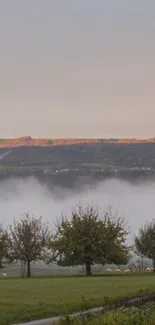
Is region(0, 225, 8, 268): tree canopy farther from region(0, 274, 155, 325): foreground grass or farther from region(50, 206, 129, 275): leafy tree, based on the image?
region(0, 274, 155, 325): foreground grass

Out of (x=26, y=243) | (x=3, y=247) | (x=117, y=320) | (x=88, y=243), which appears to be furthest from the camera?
(x=26, y=243)

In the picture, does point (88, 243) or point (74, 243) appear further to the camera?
point (74, 243)

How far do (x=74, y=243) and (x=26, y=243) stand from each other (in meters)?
10.9

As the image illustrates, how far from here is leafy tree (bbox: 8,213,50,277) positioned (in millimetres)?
90938

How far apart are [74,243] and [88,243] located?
6.38 feet

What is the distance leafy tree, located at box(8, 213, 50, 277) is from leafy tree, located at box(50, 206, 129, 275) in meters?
4.73

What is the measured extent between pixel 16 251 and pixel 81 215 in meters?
11.2

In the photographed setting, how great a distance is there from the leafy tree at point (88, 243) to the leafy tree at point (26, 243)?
15.5 ft

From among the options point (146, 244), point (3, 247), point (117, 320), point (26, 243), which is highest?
point (26, 243)

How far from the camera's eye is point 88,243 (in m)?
83.9

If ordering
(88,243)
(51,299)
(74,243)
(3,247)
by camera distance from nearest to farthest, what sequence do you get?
(51,299)
(88,243)
(74,243)
(3,247)

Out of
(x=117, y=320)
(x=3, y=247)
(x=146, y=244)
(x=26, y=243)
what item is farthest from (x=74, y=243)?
(x=117, y=320)

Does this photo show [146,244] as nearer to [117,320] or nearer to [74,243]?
[74,243]

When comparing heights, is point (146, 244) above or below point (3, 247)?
above
